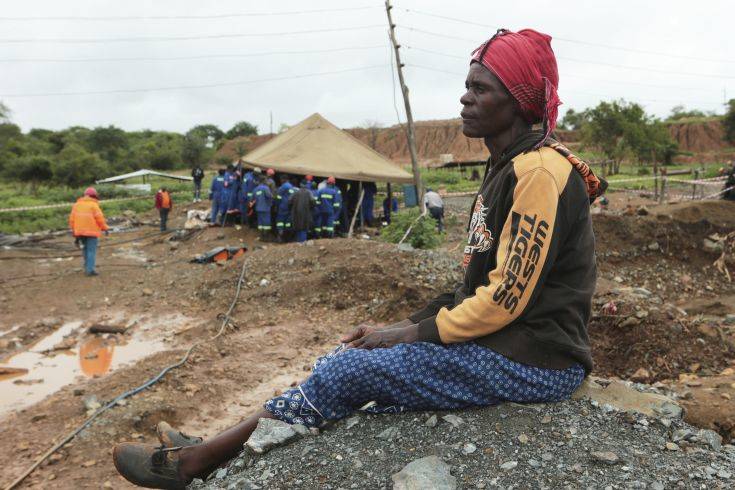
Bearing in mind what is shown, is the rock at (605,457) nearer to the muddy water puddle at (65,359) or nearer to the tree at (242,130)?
the muddy water puddle at (65,359)

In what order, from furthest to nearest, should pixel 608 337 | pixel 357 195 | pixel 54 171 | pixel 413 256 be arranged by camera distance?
pixel 54 171
pixel 357 195
pixel 413 256
pixel 608 337

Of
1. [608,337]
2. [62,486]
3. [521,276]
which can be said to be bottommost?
[62,486]

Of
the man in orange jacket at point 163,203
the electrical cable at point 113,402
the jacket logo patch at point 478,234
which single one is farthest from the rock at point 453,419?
the man in orange jacket at point 163,203

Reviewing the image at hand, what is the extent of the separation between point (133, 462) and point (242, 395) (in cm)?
310

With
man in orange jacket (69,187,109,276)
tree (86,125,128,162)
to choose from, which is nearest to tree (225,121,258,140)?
tree (86,125,128,162)

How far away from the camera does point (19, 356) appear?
272 inches

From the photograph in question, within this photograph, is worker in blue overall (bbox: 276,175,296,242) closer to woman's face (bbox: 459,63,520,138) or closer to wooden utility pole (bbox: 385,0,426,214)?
wooden utility pole (bbox: 385,0,426,214)

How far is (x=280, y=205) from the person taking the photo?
12.6m

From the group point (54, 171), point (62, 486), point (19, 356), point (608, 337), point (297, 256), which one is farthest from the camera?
point (54, 171)

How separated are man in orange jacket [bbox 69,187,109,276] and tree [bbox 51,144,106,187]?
22356 mm

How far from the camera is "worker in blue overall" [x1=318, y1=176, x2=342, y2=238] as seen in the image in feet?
41.8

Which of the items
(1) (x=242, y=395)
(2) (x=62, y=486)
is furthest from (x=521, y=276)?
Answer: (1) (x=242, y=395)

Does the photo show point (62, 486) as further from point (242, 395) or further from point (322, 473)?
point (322, 473)

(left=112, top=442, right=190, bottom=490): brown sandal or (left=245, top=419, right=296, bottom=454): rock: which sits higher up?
(left=245, top=419, right=296, bottom=454): rock
